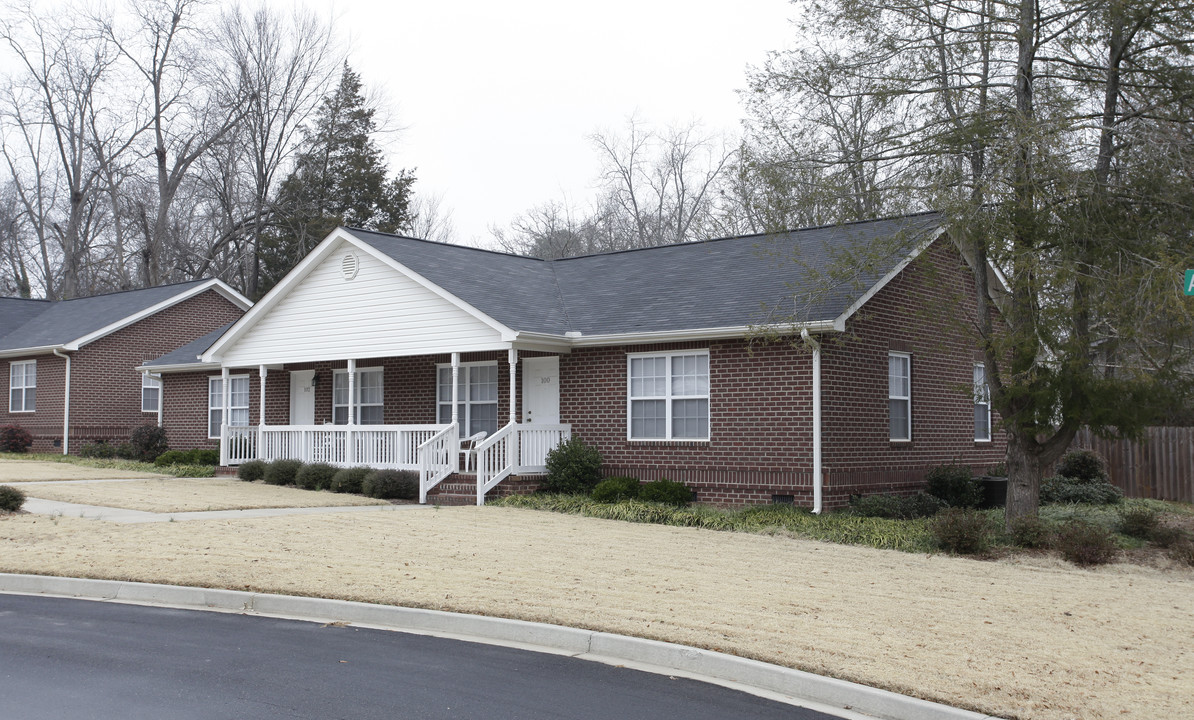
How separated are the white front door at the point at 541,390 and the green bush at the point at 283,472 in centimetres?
529

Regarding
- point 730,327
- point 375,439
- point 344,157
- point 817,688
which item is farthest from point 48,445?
point 817,688

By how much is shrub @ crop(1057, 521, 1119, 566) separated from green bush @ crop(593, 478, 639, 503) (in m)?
7.23

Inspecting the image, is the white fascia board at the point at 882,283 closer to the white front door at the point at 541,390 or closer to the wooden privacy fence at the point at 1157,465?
the white front door at the point at 541,390

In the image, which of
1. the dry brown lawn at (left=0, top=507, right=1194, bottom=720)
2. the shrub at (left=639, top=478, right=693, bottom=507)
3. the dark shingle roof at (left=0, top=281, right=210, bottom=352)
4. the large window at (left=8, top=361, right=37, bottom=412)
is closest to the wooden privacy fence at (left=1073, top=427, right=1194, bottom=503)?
the shrub at (left=639, top=478, right=693, bottom=507)

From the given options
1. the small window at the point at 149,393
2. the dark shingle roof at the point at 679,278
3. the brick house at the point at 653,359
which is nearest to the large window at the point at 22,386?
the small window at the point at 149,393

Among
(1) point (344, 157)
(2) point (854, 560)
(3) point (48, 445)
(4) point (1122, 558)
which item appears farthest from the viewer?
(1) point (344, 157)

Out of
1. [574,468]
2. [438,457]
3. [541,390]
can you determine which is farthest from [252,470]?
[574,468]

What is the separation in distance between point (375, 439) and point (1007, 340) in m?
12.7

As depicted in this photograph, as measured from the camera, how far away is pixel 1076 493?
68.1 feet

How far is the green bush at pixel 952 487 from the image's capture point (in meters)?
19.3

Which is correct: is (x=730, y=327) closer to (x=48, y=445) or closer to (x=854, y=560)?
(x=854, y=560)

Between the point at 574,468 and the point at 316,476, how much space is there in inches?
234

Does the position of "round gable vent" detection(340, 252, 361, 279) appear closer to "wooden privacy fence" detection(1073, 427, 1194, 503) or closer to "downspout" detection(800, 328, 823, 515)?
"downspout" detection(800, 328, 823, 515)

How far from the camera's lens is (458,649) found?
8.39 meters
